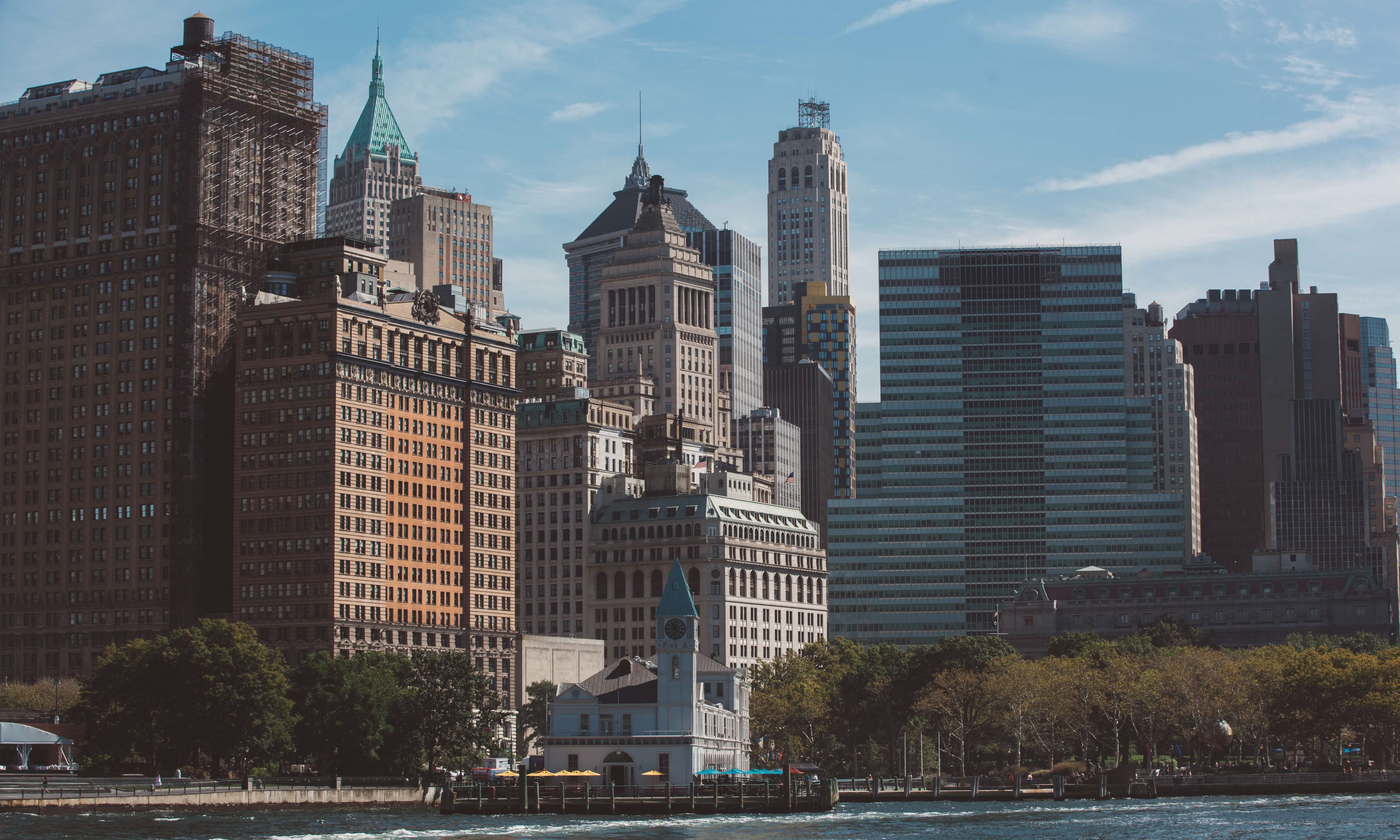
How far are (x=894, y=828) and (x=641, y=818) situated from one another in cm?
2429

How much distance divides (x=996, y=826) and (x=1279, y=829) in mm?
24484

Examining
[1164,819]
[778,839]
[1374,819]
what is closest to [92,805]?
[778,839]

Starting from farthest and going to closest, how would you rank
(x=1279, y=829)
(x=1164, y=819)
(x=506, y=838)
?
(x=1164, y=819) → (x=1279, y=829) → (x=506, y=838)

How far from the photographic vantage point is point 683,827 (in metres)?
183

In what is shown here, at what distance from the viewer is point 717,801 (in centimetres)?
19988

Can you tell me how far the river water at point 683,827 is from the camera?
16800cm

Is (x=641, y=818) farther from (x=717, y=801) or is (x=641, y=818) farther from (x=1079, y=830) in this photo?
(x=1079, y=830)

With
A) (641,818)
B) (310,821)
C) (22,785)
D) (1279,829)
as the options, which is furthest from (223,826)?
(1279,829)

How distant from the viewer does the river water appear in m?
168

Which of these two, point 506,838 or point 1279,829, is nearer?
point 506,838

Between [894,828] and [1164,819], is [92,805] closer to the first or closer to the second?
[894,828]

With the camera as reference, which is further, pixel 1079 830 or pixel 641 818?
pixel 641 818

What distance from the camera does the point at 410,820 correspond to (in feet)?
633

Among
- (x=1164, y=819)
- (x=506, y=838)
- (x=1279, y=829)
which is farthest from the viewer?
(x=1164, y=819)
